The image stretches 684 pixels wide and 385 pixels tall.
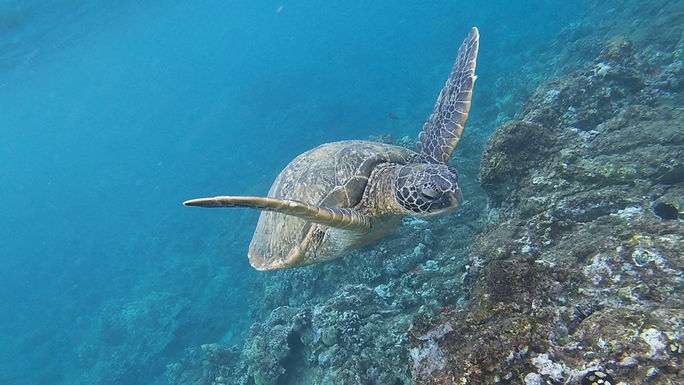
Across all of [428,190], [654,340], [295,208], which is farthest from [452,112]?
[654,340]

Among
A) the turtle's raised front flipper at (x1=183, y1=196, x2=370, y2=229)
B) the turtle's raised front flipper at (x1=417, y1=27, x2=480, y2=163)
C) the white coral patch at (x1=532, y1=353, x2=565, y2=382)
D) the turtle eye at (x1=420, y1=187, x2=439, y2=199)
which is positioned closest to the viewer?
the white coral patch at (x1=532, y1=353, x2=565, y2=382)

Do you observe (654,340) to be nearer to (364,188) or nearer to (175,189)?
(364,188)

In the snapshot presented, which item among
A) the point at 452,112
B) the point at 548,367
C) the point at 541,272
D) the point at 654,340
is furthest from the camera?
the point at 452,112

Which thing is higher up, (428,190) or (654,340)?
(428,190)

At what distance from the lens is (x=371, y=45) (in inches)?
1636

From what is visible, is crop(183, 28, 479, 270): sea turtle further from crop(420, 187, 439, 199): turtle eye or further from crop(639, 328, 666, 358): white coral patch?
crop(639, 328, 666, 358): white coral patch

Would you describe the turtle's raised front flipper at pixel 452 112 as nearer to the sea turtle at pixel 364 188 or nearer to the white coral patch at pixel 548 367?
the sea turtle at pixel 364 188

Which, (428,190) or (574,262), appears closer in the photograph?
(574,262)

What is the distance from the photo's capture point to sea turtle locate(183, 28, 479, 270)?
2873mm

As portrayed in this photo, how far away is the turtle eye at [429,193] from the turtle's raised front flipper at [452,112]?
4.02ft

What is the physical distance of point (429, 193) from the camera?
9.14ft

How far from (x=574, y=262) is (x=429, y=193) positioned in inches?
42.1

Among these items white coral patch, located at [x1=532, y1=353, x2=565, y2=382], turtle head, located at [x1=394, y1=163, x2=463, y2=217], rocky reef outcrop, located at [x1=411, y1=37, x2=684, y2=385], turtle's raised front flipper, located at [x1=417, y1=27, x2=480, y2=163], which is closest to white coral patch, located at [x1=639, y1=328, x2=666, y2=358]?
rocky reef outcrop, located at [x1=411, y1=37, x2=684, y2=385]

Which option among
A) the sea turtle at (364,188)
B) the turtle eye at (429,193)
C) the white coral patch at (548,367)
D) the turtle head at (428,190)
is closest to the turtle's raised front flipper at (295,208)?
the sea turtle at (364,188)
